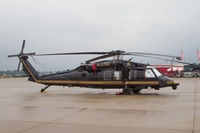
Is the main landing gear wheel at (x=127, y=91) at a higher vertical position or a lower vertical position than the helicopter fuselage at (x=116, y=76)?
lower

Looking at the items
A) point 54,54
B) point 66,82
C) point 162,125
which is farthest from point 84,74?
point 162,125

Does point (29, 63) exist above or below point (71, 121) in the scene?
above

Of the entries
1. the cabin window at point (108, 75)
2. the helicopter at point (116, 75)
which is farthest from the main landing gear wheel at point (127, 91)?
the cabin window at point (108, 75)

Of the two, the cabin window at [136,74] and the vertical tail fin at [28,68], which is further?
the vertical tail fin at [28,68]

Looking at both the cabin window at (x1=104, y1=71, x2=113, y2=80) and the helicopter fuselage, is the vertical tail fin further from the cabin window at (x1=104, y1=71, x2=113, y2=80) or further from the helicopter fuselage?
the cabin window at (x1=104, y1=71, x2=113, y2=80)

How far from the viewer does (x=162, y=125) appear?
6883mm

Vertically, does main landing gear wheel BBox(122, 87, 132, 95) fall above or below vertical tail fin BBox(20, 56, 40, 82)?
below

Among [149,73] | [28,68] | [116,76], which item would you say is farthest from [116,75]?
[28,68]

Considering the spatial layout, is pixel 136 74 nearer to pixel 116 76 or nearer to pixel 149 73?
pixel 149 73

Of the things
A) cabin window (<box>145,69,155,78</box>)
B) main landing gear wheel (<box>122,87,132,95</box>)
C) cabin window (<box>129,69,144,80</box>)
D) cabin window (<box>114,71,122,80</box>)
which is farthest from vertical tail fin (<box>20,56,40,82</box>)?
cabin window (<box>145,69,155,78</box>)

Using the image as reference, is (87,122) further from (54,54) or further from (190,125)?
(54,54)

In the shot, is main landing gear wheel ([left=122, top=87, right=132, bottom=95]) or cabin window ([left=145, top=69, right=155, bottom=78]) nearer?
cabin window ([left=145, top=69, right=155, bottom=78])

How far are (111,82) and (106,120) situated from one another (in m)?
9.26

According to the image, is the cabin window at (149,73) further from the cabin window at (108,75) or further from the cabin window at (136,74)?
the cabin window at (108,75)
